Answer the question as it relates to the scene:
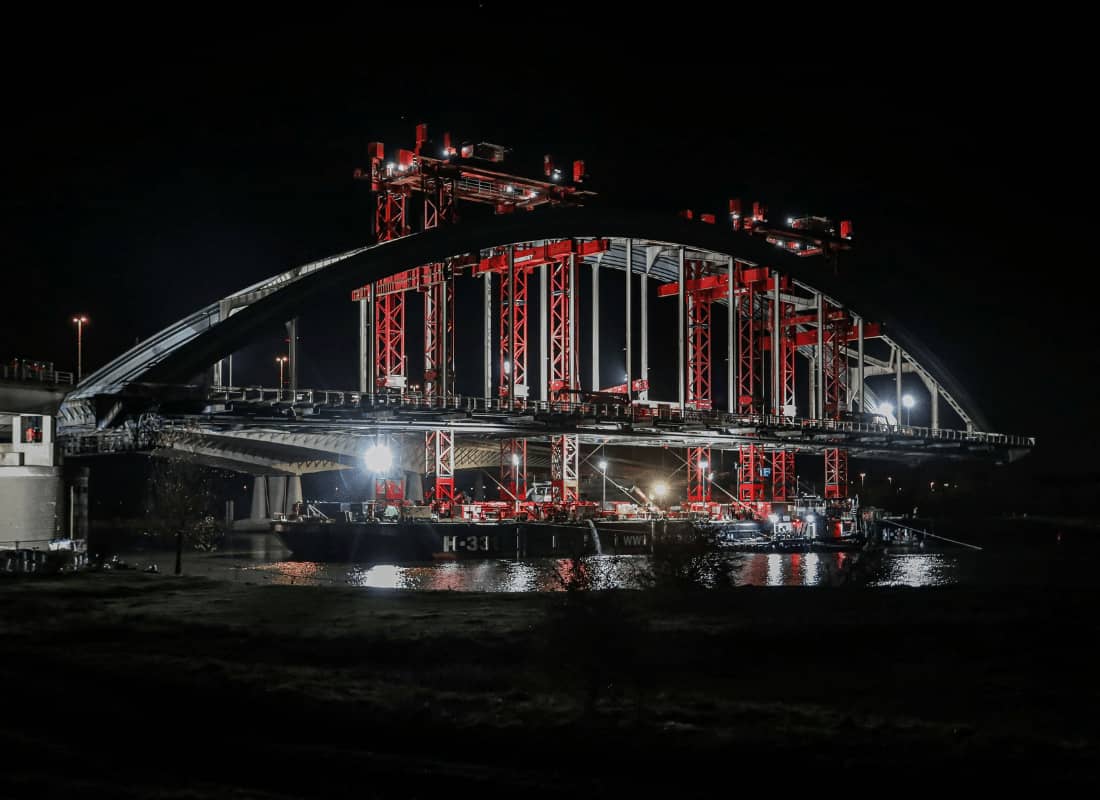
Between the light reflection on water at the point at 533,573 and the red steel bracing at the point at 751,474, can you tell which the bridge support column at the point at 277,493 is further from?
the light reflection on water at the point at 533,573

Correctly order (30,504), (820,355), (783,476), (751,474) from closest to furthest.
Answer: (30,504) → (751,474) → (820,355) → (783,476)

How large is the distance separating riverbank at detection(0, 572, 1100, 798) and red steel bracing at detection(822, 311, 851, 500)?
84.0m

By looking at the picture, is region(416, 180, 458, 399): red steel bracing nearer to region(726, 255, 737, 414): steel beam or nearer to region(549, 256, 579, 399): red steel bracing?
region(549, 256, 579, 399): red steel bracing

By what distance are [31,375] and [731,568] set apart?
141 ft

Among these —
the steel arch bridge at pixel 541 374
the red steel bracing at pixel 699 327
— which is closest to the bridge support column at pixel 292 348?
the steel arch bridge at pixel 541 374

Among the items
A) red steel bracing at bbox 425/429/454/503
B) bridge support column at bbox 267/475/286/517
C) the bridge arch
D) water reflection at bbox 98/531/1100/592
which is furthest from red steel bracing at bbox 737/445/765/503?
bridge support column at bbox 267/475/286/517

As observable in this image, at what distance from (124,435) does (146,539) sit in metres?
38.6

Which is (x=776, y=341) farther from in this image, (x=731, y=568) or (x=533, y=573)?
(x=731, y=568)

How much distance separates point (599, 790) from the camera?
10.6 m

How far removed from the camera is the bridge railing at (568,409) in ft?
200

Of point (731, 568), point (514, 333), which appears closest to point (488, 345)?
point (514, 333)

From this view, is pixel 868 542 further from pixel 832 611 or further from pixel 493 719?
pixel 493 719

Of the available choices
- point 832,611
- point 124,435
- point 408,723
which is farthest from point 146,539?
point 408,723

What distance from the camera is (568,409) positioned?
251 ft
